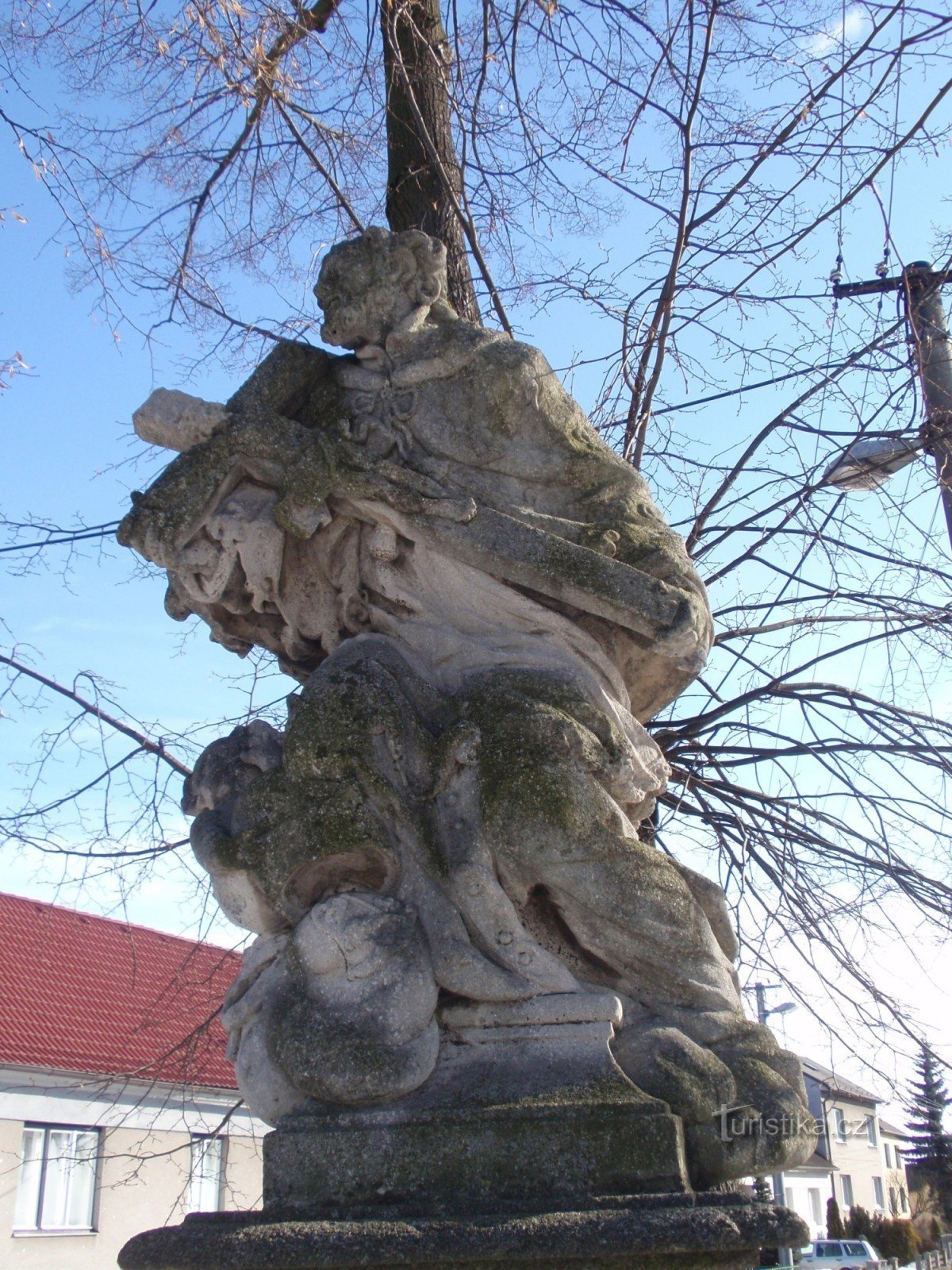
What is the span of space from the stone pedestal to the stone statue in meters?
0.07

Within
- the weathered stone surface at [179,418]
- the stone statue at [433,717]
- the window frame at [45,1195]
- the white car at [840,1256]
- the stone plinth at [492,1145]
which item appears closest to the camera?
the stone plinth at [492,1145]

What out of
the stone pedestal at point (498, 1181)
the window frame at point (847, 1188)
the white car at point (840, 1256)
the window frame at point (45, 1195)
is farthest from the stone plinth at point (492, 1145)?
the window frame at point (847, 1188)

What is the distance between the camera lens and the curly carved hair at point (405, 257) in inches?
148

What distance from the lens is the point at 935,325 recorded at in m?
5.52

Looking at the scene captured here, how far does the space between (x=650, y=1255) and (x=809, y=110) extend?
15.8 ft

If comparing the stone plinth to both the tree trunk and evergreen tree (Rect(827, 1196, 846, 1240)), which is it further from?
evergreen tree (Rect(827, 1196, 846, 1240))

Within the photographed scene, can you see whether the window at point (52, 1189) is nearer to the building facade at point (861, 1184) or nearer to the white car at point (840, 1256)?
the white car at point (840, 1256)

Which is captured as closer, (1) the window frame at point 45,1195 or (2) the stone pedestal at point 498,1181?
(2) the stone pedestal at point 498,1181

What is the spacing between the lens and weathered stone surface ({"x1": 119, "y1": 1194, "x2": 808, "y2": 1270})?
2281 mm

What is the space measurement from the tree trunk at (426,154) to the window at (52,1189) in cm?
801

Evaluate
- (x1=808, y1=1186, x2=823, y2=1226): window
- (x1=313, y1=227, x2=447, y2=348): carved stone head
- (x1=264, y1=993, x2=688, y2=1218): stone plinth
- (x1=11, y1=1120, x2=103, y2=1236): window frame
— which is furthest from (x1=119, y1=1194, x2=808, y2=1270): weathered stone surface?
(x1=808, y1=1186, x2=823, y2=1226): window

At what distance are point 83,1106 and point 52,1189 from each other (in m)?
2.34

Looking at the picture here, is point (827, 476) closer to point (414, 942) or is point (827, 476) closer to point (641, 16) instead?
point (641, 16)

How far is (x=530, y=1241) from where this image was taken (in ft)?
7.47
